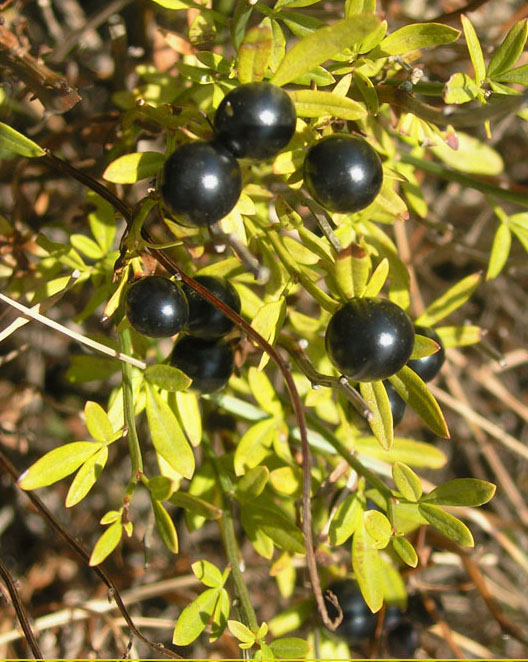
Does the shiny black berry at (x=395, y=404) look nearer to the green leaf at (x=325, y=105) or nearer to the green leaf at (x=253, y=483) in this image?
the green leaf at (x=253, y=483)

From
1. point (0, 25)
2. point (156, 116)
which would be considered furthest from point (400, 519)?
point (0, 25)

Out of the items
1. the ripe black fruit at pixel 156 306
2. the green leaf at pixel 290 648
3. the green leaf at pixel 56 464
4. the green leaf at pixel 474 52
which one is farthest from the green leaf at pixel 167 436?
the green leaf at pixel 474 52

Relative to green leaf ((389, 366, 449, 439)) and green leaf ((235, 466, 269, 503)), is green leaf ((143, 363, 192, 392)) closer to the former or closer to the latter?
green leaf ((235, 466, 269, 503))

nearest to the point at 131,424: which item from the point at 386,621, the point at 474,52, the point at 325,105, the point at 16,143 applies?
the point at 16,143

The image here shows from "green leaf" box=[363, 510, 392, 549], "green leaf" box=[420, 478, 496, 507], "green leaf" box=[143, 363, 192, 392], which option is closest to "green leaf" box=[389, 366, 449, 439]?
"green leaf" box=[420, 478, 496, 507]

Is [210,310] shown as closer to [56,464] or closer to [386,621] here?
[56,464]

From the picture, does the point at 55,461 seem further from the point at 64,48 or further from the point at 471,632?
the point at 471,632
